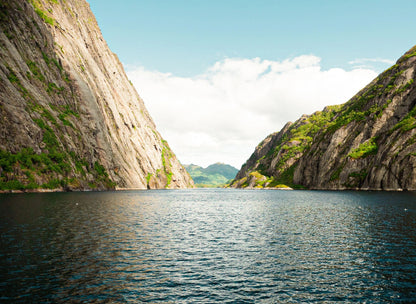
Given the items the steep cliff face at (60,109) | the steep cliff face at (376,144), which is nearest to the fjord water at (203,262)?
the steep cliff face at (60,109)

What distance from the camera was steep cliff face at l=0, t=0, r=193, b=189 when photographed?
98.2 metres

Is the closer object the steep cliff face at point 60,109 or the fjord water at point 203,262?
the fjord water at point 203,262

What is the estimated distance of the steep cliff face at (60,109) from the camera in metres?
98.2

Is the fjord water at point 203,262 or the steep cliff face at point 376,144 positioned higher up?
the steep cliff face at point 376,144

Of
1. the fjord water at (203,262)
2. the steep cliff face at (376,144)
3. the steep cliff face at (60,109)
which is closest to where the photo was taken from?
the fjord water at (203,262)

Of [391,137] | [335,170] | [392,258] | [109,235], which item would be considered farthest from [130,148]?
[392,258]

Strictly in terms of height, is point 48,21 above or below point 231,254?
above

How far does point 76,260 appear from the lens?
2364cm

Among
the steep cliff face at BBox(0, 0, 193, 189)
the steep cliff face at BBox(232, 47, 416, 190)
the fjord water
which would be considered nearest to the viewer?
the fjord water

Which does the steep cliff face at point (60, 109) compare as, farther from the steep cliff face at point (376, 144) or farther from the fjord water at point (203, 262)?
the steep cliff face at point (376, 144)

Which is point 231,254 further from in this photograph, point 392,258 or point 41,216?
point 41,216

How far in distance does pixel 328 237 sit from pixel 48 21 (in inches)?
6495

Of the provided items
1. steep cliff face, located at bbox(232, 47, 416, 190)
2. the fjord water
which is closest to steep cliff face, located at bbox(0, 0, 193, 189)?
the fjord water

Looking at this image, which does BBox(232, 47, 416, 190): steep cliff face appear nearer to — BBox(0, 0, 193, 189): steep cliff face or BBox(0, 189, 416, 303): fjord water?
BBox(0, 189, 416, 303): fjord water
